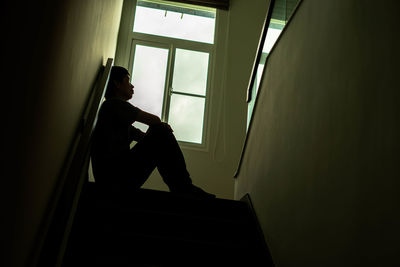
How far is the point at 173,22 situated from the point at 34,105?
4.48 m

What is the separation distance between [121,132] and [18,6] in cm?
185

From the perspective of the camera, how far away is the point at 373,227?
1.41m

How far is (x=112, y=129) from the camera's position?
282cm

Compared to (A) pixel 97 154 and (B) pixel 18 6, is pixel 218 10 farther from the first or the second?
(B) pixel 18 6

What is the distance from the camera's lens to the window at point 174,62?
17.0ft

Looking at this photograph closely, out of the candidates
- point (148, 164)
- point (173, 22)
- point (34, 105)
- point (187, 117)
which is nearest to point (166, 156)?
point (148, 164)

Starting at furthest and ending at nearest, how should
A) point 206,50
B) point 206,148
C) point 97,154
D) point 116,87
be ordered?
point 206,50
point 206,148
point 116,87
point 97,154

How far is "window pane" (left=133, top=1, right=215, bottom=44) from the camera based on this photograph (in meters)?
5.47

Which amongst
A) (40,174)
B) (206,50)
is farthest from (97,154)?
(206,50)

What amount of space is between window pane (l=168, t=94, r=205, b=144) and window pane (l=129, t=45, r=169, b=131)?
0.18 metres

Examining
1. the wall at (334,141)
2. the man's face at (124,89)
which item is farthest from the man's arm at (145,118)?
the wall at (334,141)

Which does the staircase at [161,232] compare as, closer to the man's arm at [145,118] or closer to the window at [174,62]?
the man's arm at [145,118]

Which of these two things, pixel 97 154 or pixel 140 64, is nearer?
pixel 97 154

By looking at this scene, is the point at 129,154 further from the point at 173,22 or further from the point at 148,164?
the point at 173,22
